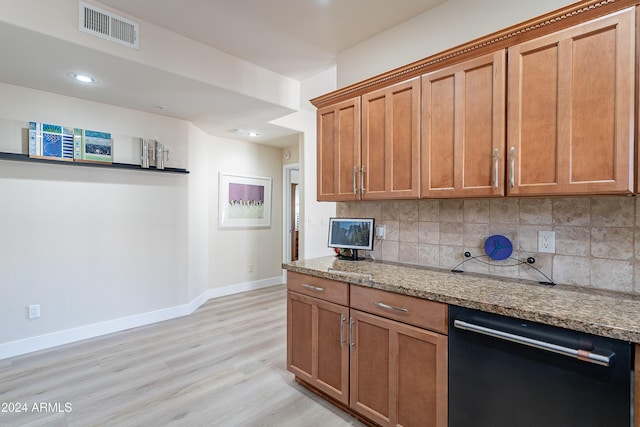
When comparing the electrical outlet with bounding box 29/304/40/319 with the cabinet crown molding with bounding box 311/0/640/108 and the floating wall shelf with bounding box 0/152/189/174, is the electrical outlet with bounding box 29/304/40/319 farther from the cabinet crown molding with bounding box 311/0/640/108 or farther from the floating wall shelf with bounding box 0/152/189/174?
the cabinet crown molding with bounding box 311/0/640/108

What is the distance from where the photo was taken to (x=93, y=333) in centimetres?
326

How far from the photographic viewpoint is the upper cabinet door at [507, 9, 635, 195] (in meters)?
1.30

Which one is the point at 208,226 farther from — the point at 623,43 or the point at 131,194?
the point at 623,43

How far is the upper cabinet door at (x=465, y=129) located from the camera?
1.63m

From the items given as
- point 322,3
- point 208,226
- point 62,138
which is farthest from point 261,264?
point 322,3

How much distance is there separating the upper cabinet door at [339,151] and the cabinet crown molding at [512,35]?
246 mm

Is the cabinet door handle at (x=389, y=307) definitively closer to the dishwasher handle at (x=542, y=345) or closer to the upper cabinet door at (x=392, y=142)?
the dishwasher handle at (x=542, y=345)

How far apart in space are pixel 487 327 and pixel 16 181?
12.8 feet

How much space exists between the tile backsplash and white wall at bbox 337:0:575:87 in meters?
1.12

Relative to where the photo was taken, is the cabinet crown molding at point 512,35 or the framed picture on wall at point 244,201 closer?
the cabinet crown molding at point 512,35

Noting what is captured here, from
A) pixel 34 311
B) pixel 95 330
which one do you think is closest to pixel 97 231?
pixel 34 311

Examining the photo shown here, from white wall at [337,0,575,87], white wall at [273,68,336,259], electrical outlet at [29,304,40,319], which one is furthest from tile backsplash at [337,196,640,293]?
electrical outlet at [29,304,40,319]

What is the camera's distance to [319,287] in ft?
6.81

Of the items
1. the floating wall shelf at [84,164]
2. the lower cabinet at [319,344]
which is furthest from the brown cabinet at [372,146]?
the floating wall shelf at [84,164]
